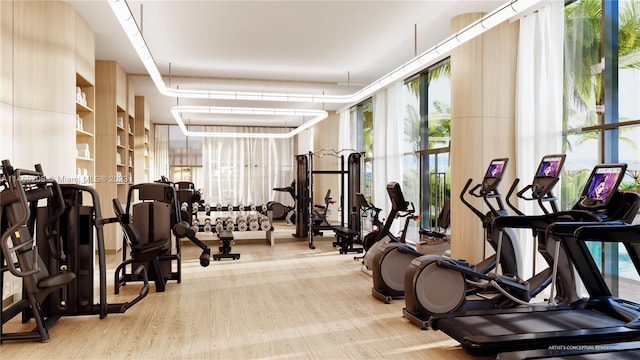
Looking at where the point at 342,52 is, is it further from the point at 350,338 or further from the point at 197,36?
the point at 350,338

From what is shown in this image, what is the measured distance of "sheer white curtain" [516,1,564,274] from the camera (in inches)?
206

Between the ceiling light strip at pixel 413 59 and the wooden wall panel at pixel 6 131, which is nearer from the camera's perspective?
the ceiling light strip at pixel 413 59

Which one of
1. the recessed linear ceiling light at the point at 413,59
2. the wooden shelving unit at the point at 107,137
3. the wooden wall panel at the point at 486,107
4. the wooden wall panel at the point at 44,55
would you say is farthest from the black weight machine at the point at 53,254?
the wooden wall panel at the point at 486,107

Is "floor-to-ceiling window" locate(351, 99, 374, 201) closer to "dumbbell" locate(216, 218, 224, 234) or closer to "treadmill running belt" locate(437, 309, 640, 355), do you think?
"dumbbell" locate(216, 218, 224, 234)

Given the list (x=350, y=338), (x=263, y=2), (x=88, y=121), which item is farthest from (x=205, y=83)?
(x=350, y=338)

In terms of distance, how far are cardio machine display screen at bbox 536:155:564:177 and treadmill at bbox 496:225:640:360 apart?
111cm

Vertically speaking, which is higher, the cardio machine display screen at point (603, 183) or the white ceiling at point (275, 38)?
the white ceiling at point (275, 38)

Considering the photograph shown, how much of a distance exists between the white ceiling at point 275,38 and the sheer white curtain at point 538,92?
23.5 inches

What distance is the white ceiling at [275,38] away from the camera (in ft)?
19.1

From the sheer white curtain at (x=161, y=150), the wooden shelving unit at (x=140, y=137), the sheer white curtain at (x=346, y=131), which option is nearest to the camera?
the wooden shelving unit at (x=140, y=137)

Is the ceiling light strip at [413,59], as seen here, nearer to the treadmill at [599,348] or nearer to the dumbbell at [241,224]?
the treadmill at [599,348]

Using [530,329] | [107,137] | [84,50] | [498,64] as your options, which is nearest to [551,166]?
[530,329]

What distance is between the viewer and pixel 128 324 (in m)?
4.29

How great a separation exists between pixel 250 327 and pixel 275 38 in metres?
4.36
